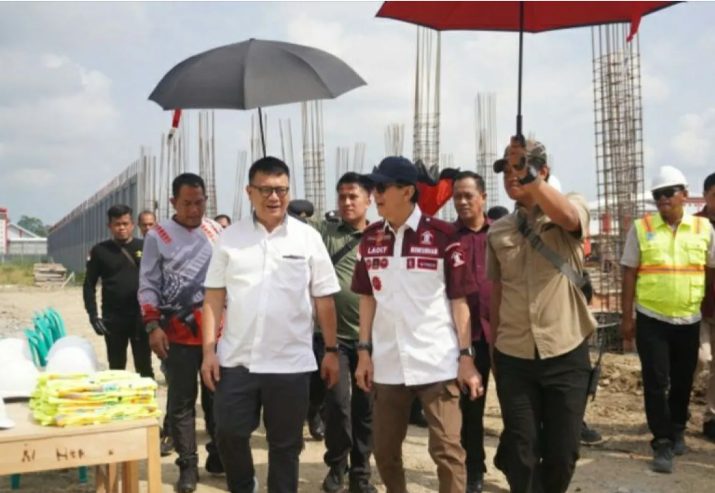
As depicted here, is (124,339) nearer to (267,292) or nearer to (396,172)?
(267,292)

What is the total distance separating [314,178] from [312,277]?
1217 centimetres

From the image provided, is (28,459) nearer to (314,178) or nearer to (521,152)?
(521,152)

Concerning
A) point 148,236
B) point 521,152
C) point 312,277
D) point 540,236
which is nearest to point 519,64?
point 521,152

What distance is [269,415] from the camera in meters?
3.56

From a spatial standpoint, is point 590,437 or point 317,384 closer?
point 317,384

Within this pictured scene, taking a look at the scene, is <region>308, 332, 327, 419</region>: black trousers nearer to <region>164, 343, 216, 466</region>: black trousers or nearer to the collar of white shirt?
<region>164, 343, 216, 466</region>: black trousers

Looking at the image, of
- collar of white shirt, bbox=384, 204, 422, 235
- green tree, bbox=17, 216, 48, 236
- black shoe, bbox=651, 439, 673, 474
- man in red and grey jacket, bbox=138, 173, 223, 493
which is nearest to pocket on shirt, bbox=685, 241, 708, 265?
black shoe, bbox=651, 439, 673, 474

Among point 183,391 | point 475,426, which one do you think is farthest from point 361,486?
point 183,391

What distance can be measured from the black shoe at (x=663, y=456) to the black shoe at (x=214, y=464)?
9.24ft

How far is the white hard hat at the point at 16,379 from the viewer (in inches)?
145

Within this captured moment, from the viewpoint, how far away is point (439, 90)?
1097 centimetres

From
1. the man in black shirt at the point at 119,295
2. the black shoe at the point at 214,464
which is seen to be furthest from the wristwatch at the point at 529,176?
the man in black shirt at the point at 119,295

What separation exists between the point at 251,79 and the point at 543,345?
2024mm

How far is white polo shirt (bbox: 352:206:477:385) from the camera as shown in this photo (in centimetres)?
347
